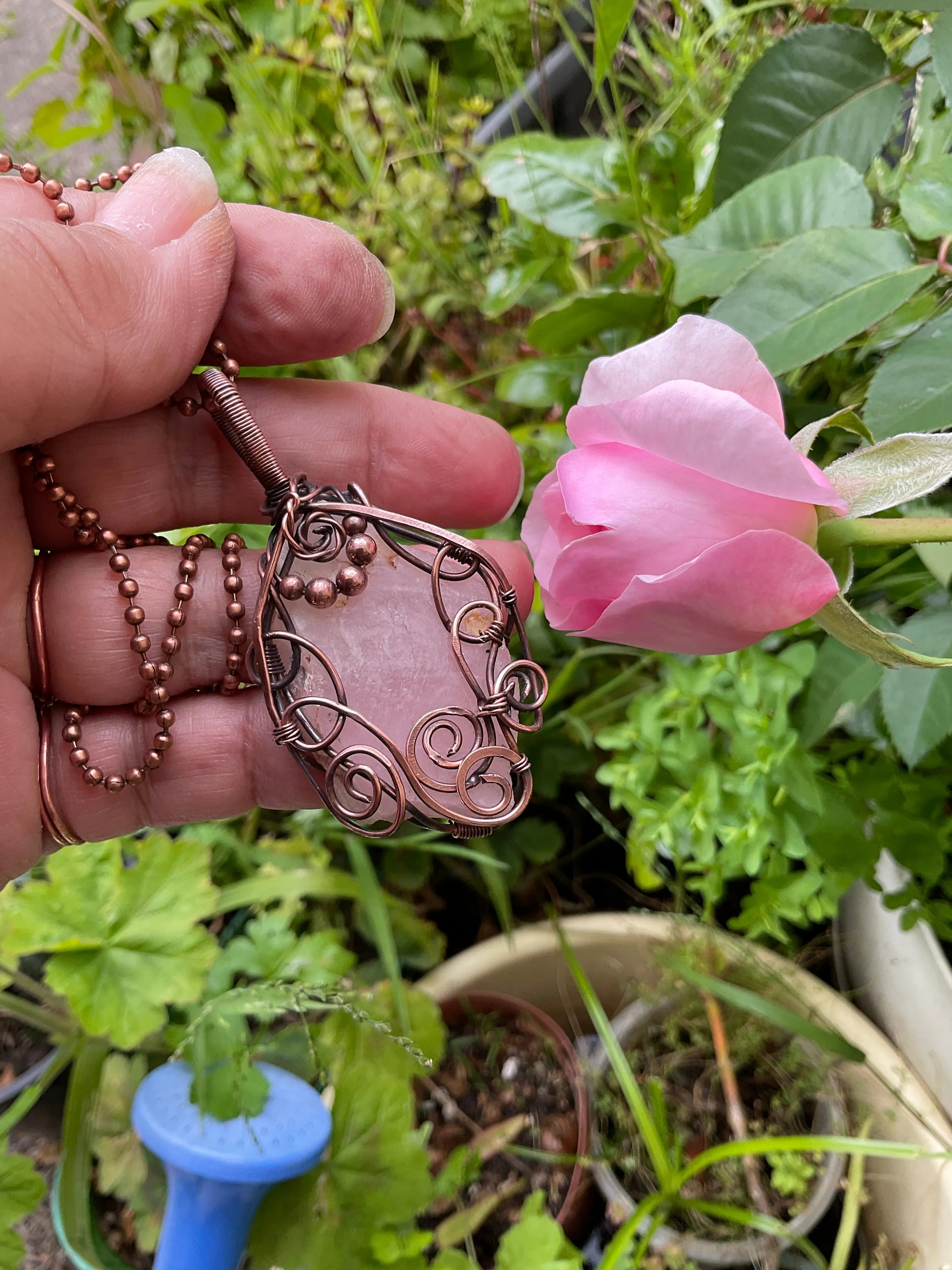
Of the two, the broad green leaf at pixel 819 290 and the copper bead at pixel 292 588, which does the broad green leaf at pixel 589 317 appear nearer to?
the broad green leaf at pixel 819 290

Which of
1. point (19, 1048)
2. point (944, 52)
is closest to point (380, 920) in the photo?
point (19, 1048)

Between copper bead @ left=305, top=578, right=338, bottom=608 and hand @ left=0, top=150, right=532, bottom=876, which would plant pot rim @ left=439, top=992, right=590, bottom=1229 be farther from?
copper bead @ left=305, top=578, right=338, bottom=608

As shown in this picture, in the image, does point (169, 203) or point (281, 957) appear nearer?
point (169, 203)

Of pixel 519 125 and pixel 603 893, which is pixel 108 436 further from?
pixel 519 125

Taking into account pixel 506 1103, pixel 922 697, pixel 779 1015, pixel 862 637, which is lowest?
pixel 506 1103

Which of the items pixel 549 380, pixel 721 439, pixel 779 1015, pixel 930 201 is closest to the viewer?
pixel 721 439

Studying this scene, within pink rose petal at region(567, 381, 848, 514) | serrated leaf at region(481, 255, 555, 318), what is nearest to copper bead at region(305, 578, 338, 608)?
pink rose petal at region(567, 381, 848, 514)

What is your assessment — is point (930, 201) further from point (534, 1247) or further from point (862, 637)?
point (534, 1247)
